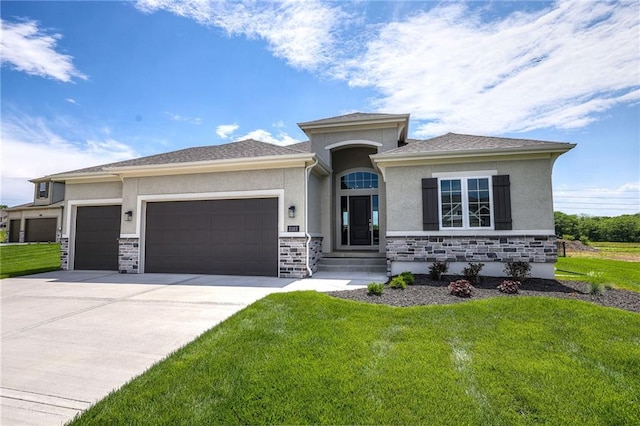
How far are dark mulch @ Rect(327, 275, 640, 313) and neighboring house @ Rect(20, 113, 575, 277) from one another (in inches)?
36.9

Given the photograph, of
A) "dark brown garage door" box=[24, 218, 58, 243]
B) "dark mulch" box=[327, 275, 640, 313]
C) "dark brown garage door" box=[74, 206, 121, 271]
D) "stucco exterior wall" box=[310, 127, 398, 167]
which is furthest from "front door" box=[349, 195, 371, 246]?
"dark brown garage door" box=[24, 218, 58, 243]

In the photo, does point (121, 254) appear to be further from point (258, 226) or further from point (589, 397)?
point (589, 397)

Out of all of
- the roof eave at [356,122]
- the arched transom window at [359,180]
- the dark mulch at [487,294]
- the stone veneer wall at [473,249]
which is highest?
the roof eave at [356,122]

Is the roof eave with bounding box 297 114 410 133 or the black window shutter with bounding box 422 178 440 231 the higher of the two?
the roof eave with bounding box 297 114 410 133

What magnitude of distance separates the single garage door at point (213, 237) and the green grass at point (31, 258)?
4.81 metres

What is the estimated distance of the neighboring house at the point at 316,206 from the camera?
8.04 m

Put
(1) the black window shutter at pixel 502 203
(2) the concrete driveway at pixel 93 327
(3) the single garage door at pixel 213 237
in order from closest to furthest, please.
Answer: (2) the concrete driveway at pixel 93 327
(1) the black window shutter at pixel 502 203
(3) the single garage door at pixel 213 237

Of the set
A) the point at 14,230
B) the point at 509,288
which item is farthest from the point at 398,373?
the point at 14,230

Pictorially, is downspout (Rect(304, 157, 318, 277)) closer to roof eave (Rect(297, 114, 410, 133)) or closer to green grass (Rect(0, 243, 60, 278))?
roof eave (Rect(297, 114, 410, 133))

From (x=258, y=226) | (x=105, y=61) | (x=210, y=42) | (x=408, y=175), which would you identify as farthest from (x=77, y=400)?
(x=105, y=61)

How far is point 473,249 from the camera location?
26.7 feet

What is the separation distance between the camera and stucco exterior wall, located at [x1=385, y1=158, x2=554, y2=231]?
7.89 metres

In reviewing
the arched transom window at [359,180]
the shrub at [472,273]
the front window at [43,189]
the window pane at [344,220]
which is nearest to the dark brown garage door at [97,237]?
the window pane at [344,220]

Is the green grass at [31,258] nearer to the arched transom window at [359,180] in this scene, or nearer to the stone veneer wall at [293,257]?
the stone veneer wall at [293,257]
